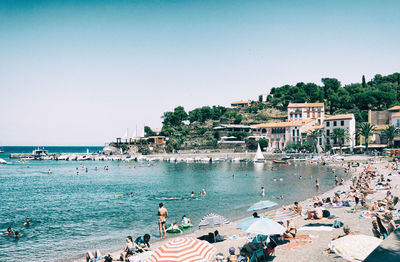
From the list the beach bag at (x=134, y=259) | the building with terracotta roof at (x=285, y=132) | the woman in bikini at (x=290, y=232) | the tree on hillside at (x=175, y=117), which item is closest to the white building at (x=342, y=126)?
the building with terracotta roof at (x=285, y=132)

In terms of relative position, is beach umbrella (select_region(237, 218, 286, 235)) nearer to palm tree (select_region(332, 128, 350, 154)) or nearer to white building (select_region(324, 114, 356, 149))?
palm tree (select_region(332, 128, 350, 154))

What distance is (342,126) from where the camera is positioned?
78.1 m

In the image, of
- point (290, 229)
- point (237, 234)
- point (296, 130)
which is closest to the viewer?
point (290, 229)

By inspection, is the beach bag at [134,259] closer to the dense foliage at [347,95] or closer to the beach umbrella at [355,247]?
the beach umbrella at [355,247]

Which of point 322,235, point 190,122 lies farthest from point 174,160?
point 322,235

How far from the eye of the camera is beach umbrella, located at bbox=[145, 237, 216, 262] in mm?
9562

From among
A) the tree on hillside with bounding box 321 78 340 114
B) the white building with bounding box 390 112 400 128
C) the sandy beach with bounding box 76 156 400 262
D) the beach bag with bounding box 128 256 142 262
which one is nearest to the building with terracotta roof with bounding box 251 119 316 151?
the white building with bounding box 390 112 400 128

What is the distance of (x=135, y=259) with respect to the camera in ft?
41.6

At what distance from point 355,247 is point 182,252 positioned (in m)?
4.91

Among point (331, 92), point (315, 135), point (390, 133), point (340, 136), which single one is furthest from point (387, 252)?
point (331, 92)

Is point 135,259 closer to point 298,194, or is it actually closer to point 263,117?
point 298,194

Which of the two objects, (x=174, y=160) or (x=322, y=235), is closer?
(x=322, y=235)

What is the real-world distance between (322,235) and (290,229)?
1.63 metres

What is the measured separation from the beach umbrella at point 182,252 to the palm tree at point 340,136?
70.9m
